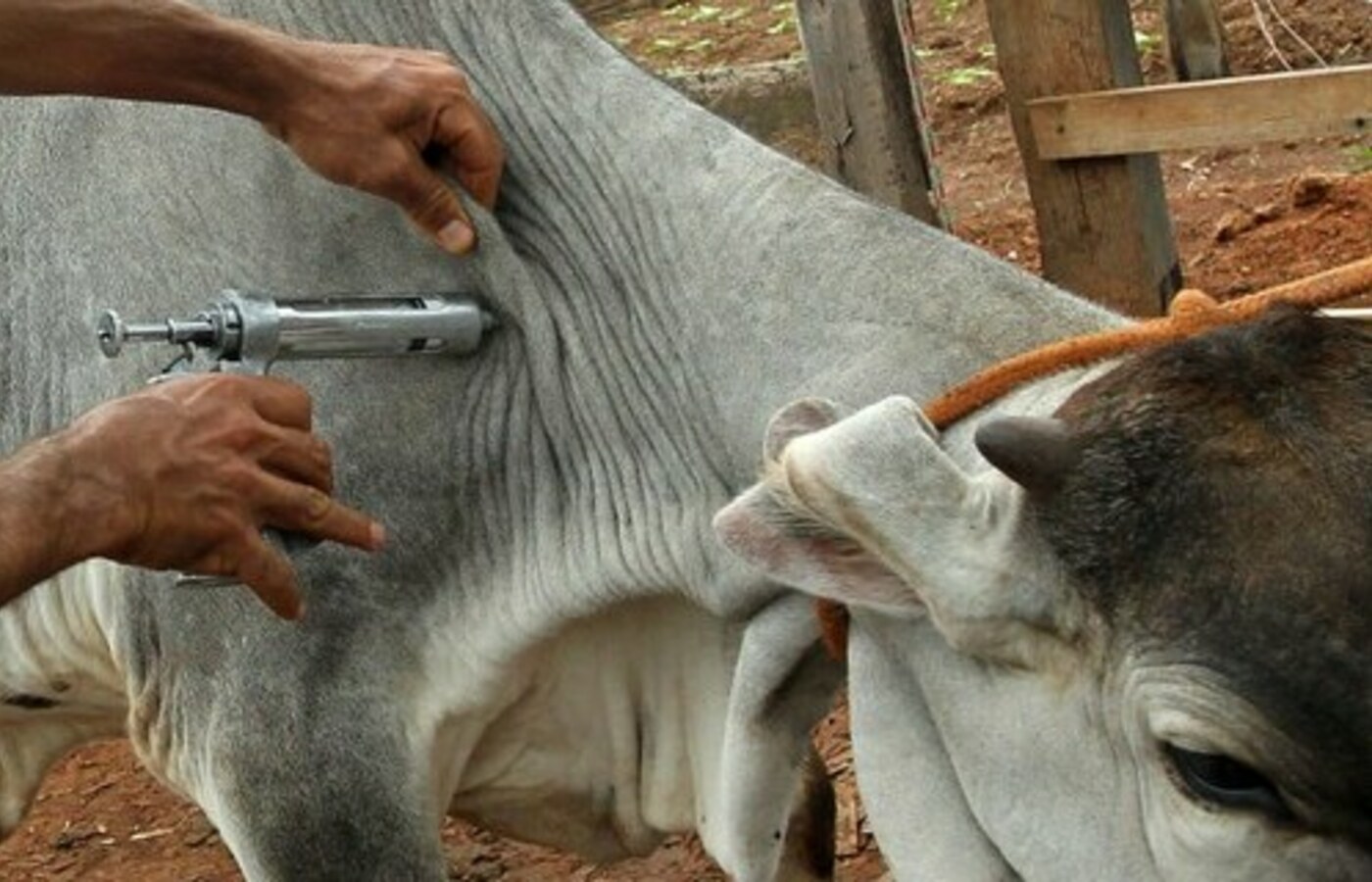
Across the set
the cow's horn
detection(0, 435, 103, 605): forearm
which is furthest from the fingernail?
the cow's horn

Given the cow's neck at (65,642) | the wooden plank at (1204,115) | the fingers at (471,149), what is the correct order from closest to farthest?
the fingers at (471,149) < the cow's neck at (65,642) < the wooden plank at (1204,115)

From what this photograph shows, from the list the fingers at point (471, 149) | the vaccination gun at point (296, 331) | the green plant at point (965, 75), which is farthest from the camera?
the green plant at point (965, 75)

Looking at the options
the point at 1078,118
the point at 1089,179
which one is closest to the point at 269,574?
the point at 1078,118

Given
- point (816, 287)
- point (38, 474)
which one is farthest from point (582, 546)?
point (38, 474)

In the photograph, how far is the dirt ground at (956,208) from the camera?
661 cm

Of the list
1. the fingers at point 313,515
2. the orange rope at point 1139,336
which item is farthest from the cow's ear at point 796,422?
the fingers at point 313,515

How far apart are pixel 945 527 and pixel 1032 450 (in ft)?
0.56

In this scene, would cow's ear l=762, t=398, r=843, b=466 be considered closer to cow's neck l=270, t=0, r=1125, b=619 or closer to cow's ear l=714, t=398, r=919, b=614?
cow's ear l=714, t=398, r=919, b=614

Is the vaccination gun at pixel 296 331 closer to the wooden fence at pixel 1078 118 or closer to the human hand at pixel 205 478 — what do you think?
the human hand at pixel 205 478

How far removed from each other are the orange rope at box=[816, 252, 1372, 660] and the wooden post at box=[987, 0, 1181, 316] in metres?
2.91

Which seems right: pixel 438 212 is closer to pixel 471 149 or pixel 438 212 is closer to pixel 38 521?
pixel 471 149

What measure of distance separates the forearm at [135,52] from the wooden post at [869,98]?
2745 millimetres

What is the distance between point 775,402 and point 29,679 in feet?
5.21

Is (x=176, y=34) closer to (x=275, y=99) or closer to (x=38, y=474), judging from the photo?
(x=275, y=99)
